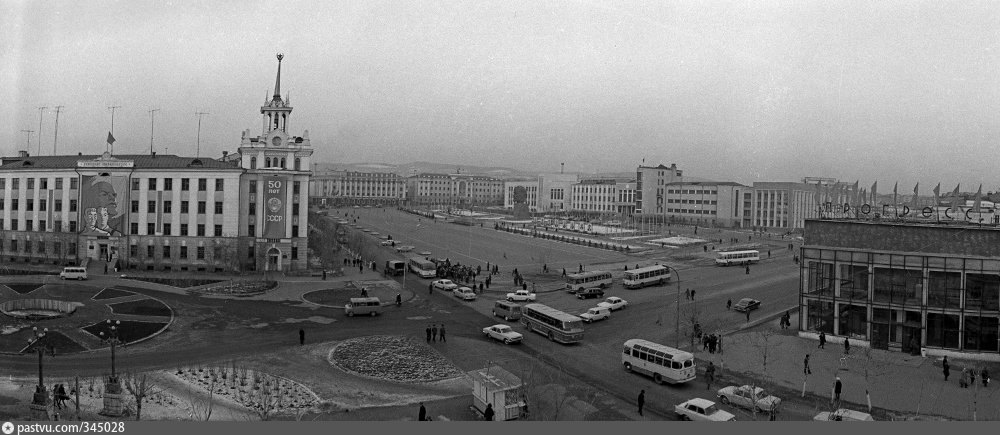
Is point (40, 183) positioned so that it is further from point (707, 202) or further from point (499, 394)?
point (707, 202)

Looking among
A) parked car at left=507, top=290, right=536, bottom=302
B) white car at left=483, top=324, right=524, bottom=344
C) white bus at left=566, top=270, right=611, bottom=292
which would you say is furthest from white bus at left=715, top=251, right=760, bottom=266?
white car at left=483, top=324, right=524, bottom=344

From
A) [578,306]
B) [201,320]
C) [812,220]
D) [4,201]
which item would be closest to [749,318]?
[812,220]

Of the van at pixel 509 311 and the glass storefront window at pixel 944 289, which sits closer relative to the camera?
the glass storefront window at pixel 944 289

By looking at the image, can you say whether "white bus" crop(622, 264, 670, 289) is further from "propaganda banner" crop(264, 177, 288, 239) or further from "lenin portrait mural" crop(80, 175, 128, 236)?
Answer: "lenin portrait mural" crop(80, 175, 128, 236)

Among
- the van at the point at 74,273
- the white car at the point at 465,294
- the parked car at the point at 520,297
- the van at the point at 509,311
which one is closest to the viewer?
the van at the point at 509,311

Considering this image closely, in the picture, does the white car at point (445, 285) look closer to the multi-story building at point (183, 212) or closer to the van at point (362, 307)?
the van at point (362, 307)

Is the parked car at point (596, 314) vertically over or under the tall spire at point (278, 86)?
under

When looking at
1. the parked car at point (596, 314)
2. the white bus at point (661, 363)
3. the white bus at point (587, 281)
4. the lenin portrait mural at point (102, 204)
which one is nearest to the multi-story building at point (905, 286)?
the parked car at point (596, 314)
